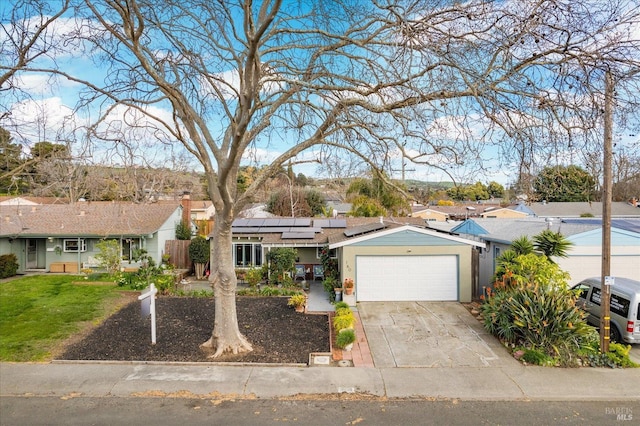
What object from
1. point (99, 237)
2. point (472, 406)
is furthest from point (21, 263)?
point (472, 406)

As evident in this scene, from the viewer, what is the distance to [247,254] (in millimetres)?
19156

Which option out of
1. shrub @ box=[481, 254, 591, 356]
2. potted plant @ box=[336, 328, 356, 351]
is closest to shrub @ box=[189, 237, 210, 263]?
potted plant @ box=[336, 328, 356, 351]

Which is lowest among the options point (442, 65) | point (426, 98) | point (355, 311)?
point (355, 311)

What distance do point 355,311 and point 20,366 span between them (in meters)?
9.05

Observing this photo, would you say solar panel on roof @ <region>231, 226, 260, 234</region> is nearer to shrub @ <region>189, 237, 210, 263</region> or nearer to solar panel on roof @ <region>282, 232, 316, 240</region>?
solar panel on roof @ <region>282, 232, 316, 240</region>

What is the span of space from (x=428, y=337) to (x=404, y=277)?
409 centimetres

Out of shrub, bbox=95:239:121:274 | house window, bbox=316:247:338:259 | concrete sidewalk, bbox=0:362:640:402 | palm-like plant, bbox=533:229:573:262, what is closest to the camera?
concrete sidewalk, bbox=0:362:640:402

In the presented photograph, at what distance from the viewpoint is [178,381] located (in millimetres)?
7676

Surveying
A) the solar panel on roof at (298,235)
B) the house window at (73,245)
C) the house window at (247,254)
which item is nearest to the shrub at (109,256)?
the house window at (73,245)

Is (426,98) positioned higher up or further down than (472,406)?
higher up

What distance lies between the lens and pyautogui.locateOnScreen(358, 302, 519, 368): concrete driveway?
889 cm

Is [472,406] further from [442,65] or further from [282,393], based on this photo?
[442,65]

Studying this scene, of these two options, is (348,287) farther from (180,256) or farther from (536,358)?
(180,256)

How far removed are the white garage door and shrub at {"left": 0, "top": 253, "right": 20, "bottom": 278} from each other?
1724 cm
